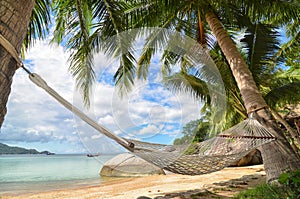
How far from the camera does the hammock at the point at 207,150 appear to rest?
5.64 ft

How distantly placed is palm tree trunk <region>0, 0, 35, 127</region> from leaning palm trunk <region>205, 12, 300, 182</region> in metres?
2.04

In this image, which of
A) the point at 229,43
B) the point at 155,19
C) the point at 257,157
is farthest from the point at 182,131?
the point at 257,157

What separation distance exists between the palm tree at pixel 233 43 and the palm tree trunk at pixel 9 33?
6.59ft

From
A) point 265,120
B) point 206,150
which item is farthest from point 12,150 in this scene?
point 265,120

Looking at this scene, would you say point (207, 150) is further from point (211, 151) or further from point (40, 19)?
point (40, 19)

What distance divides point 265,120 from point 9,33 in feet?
7.02

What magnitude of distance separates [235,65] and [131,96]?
3.83 ft

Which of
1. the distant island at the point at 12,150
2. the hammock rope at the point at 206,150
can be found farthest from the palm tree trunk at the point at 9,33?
the distant island at the point at 12,150

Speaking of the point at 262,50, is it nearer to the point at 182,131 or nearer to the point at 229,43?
the point at 229,43

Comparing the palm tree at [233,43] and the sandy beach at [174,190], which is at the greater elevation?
the palm tree at [233,43]

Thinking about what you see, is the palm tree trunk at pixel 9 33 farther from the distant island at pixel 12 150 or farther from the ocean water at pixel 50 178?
the distant island at pixel 12 150

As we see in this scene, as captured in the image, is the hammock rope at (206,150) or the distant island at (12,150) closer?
the hammock rope at (206,150)

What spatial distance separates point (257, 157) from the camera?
7.75m

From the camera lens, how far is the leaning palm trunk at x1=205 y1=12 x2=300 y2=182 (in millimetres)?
2092
